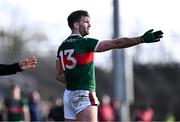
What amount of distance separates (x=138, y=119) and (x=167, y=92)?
77.0ft

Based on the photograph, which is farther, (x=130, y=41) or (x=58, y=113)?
(x=58, y=113)

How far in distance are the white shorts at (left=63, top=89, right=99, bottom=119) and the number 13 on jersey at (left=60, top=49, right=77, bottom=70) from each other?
1.13ft

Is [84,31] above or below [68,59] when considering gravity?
above

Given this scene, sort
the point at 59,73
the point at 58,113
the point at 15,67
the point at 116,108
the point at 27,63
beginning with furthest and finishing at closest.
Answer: the point at 116,108 < the point at 58,113 < the point at 59,73 < the point at 27,63 < the point at 15,67

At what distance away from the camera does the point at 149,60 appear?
53094 mm

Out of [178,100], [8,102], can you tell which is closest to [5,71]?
[8,102]

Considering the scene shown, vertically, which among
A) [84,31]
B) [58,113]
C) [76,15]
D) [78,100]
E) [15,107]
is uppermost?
[76,15]

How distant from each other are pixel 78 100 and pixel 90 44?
80 centimetres

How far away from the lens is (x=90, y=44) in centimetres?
1015

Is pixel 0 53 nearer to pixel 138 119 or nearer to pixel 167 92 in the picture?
pixel 167 92

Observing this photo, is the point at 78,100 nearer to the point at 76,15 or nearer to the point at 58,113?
the point at 76,15

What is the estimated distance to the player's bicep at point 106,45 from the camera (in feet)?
32.8

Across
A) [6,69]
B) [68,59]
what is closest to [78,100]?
[68,59]

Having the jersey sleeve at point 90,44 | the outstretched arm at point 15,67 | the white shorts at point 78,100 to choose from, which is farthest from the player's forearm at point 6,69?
the jersey sleeve at point 90,44
